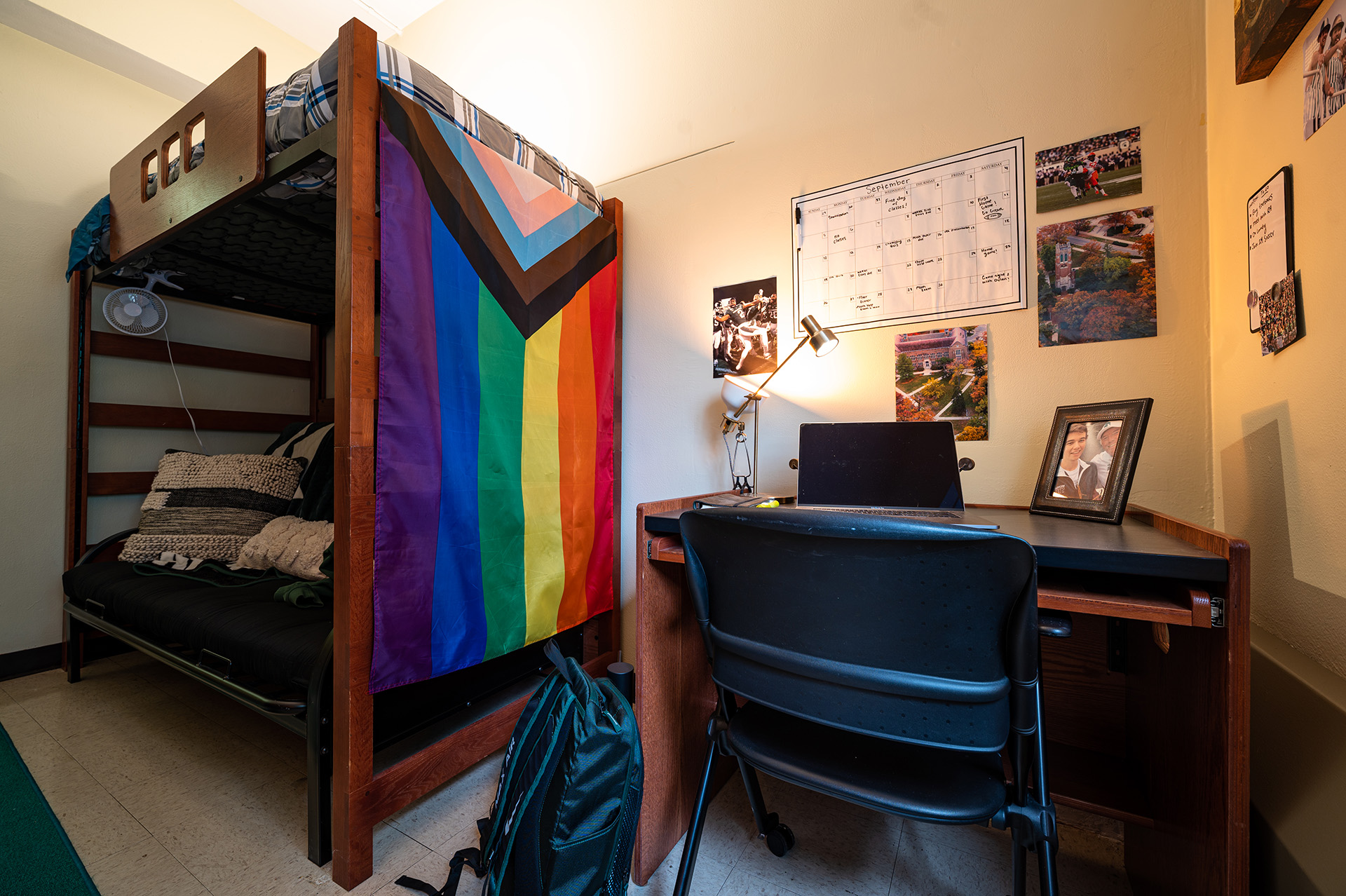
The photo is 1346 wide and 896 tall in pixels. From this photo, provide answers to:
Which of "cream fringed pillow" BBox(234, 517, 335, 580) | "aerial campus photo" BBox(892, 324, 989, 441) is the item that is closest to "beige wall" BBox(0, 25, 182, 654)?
"cream fringed pillow" BBox(234, 517, 335, 580)

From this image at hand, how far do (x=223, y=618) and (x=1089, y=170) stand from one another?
2639 mm

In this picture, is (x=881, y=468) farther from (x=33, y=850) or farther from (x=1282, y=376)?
(x=33, y=850)

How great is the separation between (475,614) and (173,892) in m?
0.78

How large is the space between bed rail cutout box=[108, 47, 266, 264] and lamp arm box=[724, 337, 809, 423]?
1480 mm

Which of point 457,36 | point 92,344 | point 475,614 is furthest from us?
point 457,36

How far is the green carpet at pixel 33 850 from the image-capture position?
1089 millimetres

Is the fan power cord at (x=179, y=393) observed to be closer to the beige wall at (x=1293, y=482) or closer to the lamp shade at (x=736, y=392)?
the lamp shade at (x=736, y=392)

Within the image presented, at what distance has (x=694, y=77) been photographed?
1935 millimetres

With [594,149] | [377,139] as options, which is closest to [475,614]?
[377,139]

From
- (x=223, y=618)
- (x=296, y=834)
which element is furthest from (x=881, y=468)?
(x=223, y=618)

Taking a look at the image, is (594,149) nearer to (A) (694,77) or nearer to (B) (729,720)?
(A) (694,77)

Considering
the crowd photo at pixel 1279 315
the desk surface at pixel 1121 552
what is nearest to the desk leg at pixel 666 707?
the desk surface at pixel 1121 552

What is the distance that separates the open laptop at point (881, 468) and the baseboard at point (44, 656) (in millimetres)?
3220

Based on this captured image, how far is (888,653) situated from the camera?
0.69 meters
